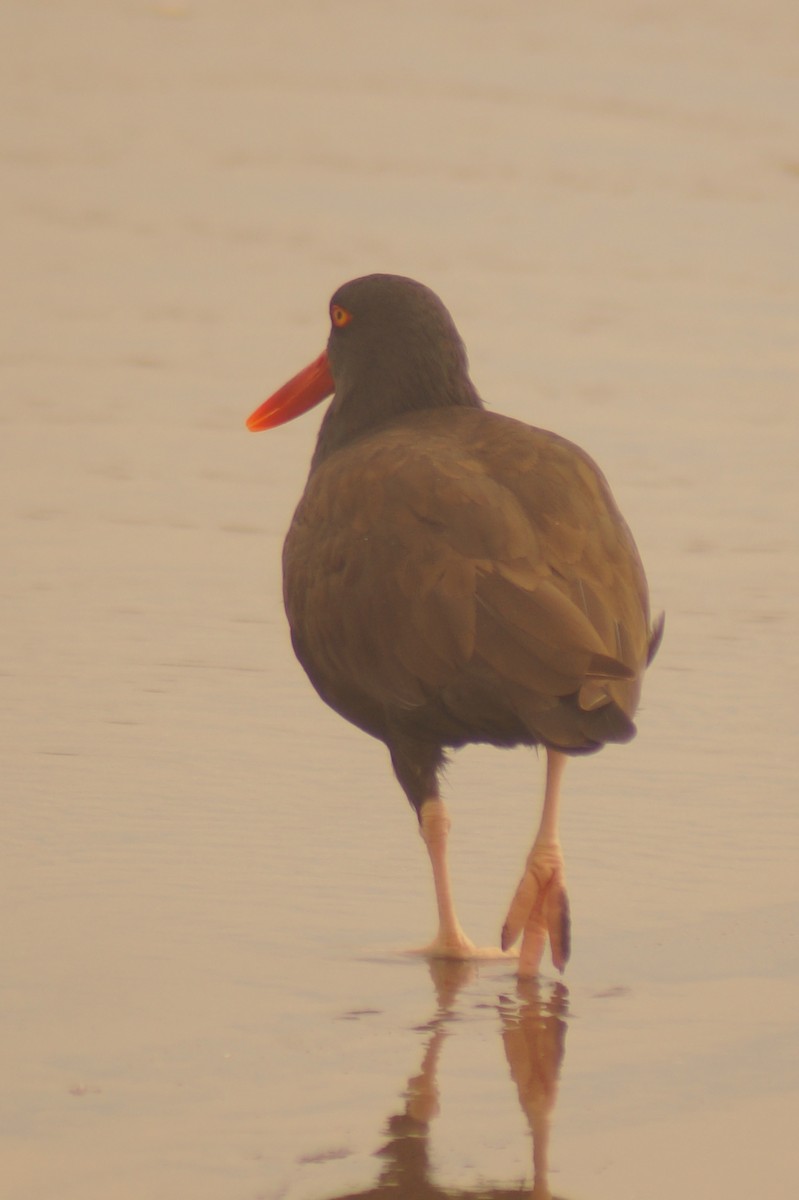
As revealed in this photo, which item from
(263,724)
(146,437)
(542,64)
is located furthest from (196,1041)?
(542,64)

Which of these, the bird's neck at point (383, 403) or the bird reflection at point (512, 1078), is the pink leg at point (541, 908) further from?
the bird's neck at point (383, 403)

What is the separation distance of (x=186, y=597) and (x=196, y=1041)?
3.03 meters

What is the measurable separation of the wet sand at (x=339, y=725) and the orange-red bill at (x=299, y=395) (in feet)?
2.16

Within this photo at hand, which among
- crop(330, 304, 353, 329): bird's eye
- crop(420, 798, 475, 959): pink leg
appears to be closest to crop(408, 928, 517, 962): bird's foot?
crop(420, 798, 475, 959): pink leg

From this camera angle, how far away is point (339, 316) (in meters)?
5.73

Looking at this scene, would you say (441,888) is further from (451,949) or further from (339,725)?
(339,725)

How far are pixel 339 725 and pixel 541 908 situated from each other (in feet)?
4.95

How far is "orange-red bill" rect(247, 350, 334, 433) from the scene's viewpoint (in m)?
6.12

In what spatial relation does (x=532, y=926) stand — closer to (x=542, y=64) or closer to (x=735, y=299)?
(x=735, y=299)

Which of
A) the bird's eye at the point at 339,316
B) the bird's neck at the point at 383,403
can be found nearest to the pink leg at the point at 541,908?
the bird's neck at the point at 383,403

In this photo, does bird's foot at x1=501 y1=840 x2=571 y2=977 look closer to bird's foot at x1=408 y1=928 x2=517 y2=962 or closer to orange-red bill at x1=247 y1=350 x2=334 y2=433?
bird's foot at x1=408 y1=928 x2=517 y2=962

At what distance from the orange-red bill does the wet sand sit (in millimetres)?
657

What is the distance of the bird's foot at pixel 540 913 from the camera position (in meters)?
4.60

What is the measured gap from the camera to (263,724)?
5.99 meters
